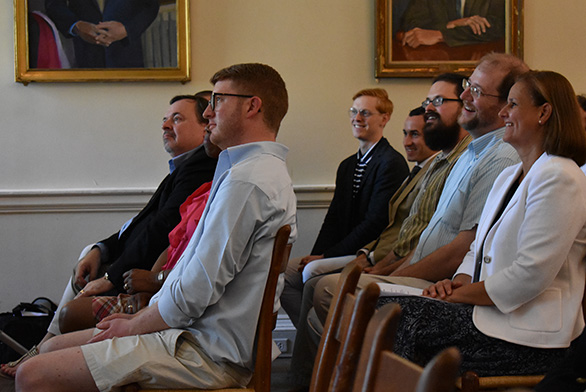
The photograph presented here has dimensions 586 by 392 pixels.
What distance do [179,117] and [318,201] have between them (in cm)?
129

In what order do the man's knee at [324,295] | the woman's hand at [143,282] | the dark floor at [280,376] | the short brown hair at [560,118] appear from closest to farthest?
the short brown hair at [560,118] < the woman's hand at [143,282] < the man's knee at [324,295] < the dark floor at [280,376]

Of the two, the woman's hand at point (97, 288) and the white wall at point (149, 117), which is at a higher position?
the white wall at point (149, 117)

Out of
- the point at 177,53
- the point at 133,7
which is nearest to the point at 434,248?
the point at 177,53

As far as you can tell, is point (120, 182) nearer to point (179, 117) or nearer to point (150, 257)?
point (179, 117)

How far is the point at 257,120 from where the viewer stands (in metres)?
2.50

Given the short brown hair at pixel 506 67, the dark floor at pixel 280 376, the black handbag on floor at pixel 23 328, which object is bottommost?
the dark floor at pixel 280 376

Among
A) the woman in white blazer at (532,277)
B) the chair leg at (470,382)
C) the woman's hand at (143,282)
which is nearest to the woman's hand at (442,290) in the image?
the woman in white blazer at (532,277)

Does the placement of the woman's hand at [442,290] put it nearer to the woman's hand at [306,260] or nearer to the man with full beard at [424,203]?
the man with full beard at [424,203]

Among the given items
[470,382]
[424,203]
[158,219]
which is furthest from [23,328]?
→ [470,382]

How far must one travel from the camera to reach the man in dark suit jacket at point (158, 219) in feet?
10.6

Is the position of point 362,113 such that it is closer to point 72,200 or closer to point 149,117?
point 149,117

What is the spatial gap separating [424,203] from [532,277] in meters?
1.19

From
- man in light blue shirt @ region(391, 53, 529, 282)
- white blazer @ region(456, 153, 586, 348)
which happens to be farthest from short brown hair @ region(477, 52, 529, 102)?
white blazer @ region(456, 153, 586, 348)

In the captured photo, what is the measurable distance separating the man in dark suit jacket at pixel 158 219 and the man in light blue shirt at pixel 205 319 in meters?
1.05
